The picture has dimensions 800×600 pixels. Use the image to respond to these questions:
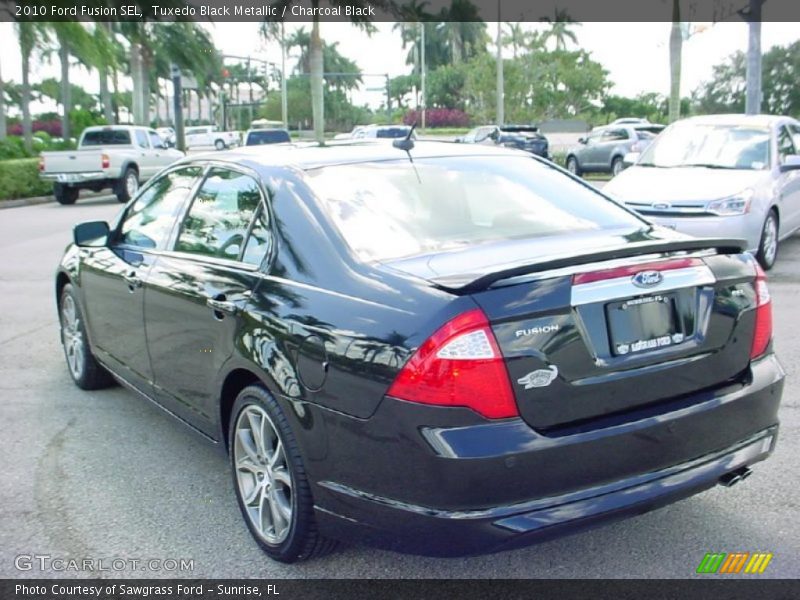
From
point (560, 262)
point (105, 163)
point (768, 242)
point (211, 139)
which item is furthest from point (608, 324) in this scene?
point (211, 139)

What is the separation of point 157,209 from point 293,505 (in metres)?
2.27

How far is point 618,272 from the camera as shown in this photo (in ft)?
9.59

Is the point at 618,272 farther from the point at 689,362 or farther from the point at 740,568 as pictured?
the point at 740,568

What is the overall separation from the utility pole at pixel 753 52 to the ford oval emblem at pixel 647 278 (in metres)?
16.5

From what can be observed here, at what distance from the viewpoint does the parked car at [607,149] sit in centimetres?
2545

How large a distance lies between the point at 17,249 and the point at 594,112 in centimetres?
5535

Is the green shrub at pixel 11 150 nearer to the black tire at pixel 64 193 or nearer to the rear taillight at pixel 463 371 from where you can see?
the black tire at pixel 64 193

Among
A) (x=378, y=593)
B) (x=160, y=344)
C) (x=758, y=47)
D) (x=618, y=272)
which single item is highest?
(x=758, y=47)

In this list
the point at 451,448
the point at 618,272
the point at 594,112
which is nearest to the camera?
the point at 451,448

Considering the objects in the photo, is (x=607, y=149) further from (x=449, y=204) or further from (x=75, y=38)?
(x=449, y=204)

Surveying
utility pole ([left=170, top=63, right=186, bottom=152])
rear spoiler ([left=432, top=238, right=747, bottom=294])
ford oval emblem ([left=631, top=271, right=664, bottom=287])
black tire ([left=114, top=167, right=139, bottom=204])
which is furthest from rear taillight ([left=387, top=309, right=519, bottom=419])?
utility pole ([left=170, top=63, right=186, bottom=152])

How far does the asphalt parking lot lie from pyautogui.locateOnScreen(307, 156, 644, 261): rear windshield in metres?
1.25

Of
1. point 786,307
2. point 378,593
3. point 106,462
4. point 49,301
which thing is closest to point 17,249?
point 49,301

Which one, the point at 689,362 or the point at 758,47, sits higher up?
the point at 758,47
